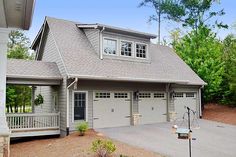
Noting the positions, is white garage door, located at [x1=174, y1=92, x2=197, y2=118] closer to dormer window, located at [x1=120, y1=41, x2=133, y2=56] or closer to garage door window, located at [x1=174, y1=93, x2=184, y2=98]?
garage door window, located at [x1=174, y1=93, x2=184, y2=98]

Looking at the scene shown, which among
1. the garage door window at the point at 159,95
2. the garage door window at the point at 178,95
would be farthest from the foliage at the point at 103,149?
the garage door window at the point at 178,95

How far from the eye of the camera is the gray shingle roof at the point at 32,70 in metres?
12.6

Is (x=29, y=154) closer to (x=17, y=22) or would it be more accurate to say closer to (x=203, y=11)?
(x=17, y=22)

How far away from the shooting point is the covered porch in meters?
12.5

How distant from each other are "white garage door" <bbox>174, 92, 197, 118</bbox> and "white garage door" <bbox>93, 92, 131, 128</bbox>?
4058 mm

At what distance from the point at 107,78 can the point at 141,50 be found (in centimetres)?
430

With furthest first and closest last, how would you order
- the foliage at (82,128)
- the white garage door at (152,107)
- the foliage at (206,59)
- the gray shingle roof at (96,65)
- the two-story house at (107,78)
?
the foliage at (206,59), the white garage door at (152,107), the gray shingle roof at (96,65), the two-story house at (107,78), the foliage at (82,128)

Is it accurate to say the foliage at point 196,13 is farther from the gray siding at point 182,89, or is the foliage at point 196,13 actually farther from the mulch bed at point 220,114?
the gray siding at point 182,89

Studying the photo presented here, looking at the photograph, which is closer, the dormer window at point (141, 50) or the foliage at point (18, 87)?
the dormer window at point (141, 50)

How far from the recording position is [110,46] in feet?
50.9

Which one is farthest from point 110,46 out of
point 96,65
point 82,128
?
point 82,128

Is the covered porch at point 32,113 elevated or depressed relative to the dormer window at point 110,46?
depressed

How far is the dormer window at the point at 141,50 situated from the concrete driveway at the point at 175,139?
14.2 feet

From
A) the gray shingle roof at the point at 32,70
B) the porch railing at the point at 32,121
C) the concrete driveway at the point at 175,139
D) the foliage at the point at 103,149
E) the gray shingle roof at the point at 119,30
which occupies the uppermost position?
the gray shingle roof at the point at 119,30
